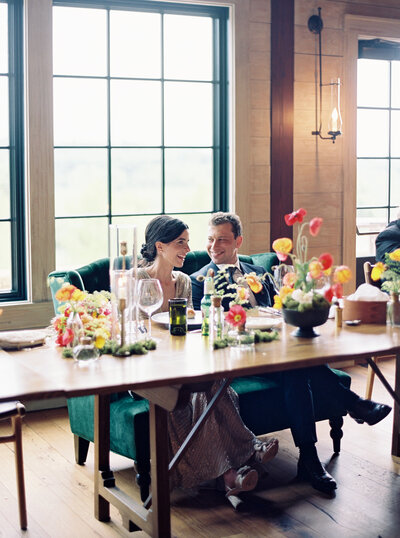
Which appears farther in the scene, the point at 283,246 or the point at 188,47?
the point at 188,47

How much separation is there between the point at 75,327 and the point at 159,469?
57 centimetres

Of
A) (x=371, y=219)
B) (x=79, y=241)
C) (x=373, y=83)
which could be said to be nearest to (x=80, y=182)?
(x=79, y=241)

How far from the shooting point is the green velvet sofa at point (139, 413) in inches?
127

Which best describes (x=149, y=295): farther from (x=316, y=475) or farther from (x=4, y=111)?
(x=4, y=111)

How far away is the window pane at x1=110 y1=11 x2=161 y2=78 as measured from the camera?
4699mm

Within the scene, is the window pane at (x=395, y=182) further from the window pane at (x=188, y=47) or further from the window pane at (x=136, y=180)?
the window pane at (x=136, y=180)

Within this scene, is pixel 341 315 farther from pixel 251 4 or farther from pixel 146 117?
pixel 251 4

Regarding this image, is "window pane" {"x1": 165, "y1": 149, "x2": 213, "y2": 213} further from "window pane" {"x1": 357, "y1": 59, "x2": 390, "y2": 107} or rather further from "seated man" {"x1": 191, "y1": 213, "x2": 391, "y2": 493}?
"window pane" {"x1": 357, "y1": 59, "x2": 390, "y2": 107}

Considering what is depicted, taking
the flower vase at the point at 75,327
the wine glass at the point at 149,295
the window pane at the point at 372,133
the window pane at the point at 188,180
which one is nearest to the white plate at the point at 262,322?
the wine glass at the point at 149,295

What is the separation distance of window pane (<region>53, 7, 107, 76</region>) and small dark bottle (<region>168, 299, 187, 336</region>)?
6.94 ft

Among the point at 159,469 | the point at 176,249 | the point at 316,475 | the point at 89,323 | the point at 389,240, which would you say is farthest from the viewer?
the point at 389,240

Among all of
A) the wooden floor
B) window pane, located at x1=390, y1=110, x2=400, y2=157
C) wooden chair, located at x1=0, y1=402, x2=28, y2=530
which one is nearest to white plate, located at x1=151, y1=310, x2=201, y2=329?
wooden chair, located at x1=0, y1=402, x2=28, y2=530

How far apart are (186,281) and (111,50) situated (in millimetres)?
1697

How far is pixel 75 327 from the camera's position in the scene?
2742 millimetres
